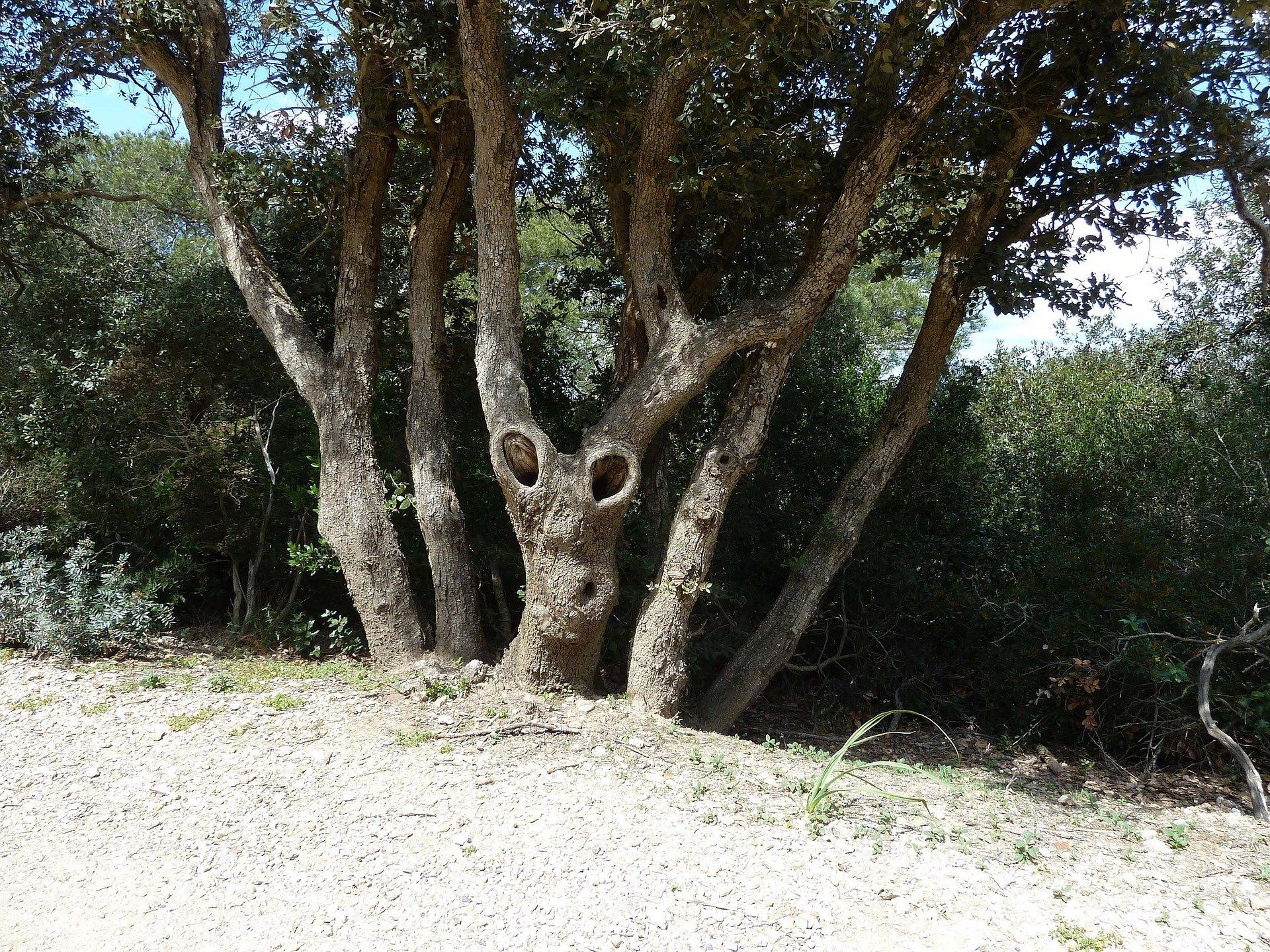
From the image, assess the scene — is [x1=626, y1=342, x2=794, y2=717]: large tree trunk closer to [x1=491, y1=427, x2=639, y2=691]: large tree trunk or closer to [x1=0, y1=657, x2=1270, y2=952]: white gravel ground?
[x1=491, y1=427, x2=639, y2=691]: large tree trunk

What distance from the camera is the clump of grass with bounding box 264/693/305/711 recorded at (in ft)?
16.4

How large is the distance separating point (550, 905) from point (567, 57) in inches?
195

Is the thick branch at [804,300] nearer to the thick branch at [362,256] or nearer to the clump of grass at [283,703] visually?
the thick branch at [362,256]

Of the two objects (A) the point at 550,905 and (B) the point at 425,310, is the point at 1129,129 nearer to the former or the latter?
(B) the point at 425,310

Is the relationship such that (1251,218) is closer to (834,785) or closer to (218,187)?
(834,785)

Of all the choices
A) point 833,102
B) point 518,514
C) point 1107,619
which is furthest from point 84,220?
point 1107,619

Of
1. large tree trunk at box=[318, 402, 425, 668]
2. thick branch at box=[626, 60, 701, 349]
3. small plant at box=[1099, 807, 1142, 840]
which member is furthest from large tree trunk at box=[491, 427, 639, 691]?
small plant at box=[1099, 807, 1142, 840]

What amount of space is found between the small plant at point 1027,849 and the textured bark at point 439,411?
3.48 meters

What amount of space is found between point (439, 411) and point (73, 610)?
2665 mm

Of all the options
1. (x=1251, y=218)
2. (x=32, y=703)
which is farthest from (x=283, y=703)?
(x=1251, y=218)

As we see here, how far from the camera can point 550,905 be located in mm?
3342

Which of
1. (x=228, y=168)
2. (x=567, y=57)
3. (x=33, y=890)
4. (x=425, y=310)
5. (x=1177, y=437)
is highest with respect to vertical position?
(x=567, y=57)

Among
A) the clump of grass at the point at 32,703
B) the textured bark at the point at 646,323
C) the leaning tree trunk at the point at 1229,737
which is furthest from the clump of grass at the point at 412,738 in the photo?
the leaning tree trunk at the point at 1229,737

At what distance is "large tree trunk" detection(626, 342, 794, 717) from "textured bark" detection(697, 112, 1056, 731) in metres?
0.68
